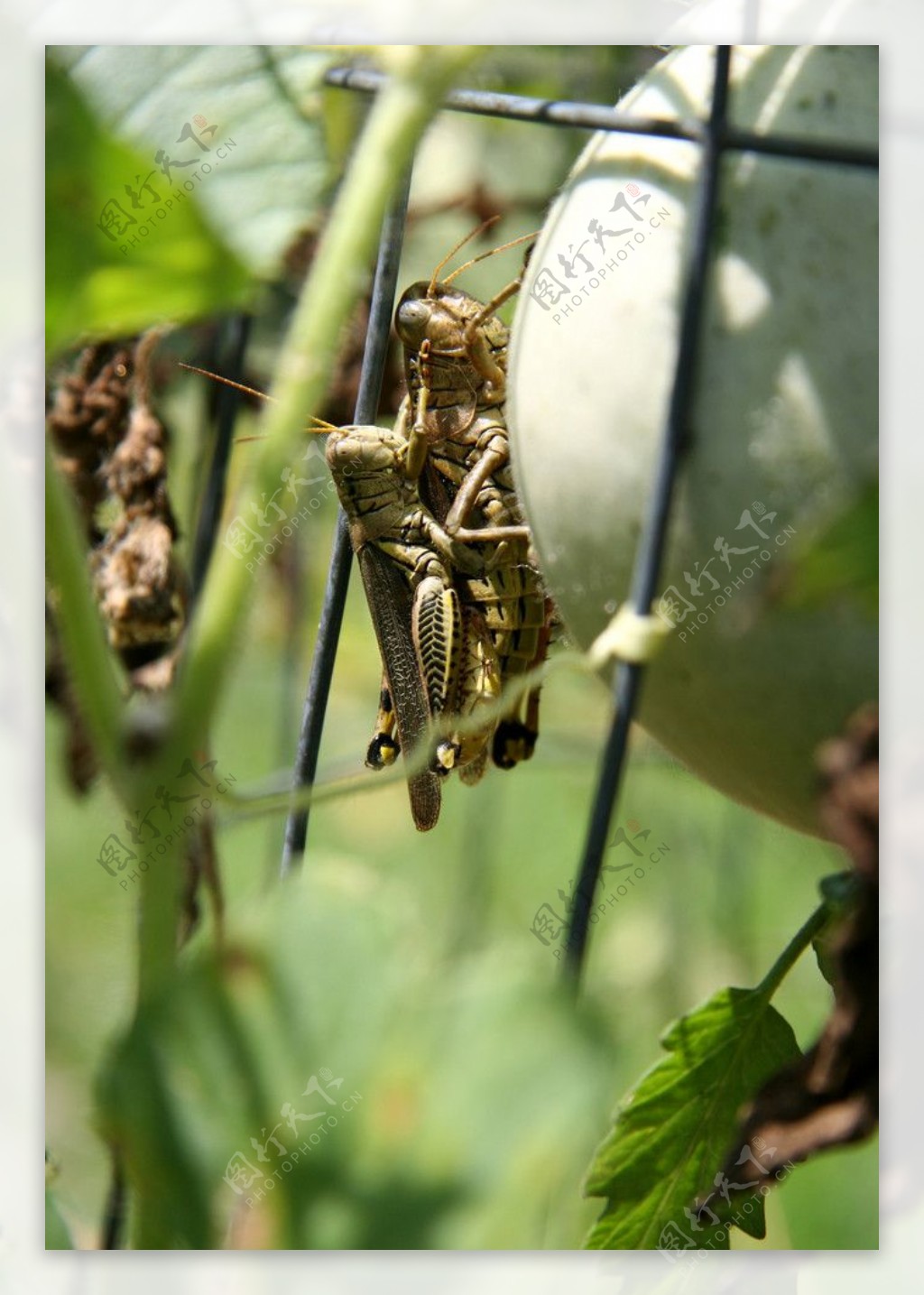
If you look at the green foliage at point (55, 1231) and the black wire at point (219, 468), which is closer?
the green foliage at point (55, 1231)

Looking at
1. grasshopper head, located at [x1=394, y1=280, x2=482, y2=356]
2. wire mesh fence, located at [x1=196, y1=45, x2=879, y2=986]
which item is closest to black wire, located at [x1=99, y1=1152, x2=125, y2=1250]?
wire mesh fence, located at [x1=196, y1=45, x2=879, y2=986]

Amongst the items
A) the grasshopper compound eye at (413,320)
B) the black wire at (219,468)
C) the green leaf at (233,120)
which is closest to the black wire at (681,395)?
the green leaf at (233,120)

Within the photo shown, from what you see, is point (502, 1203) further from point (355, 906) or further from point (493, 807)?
point (493, 807)

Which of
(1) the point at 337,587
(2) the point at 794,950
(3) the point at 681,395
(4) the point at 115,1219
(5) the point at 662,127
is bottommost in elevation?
(4) the point at 115,1219

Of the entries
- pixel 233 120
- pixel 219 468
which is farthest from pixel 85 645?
pixel 219 468

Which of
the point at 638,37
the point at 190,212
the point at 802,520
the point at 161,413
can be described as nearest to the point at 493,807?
the point at 161,413

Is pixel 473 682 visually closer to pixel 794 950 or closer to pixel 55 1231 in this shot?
pixel 794 950

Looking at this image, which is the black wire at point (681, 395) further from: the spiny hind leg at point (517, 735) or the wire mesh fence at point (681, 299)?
the spiny hind leg at point (517, 735)
